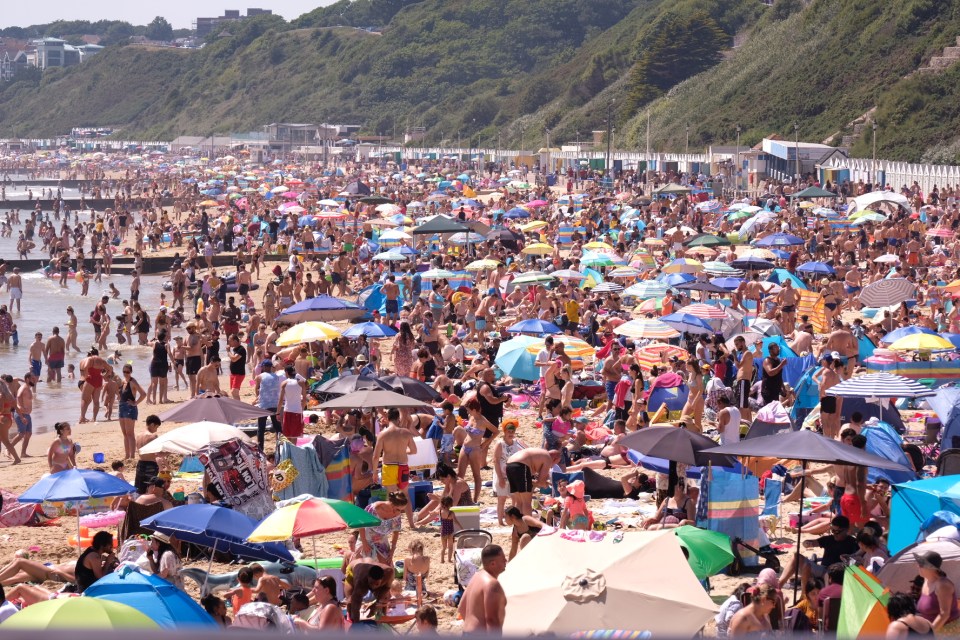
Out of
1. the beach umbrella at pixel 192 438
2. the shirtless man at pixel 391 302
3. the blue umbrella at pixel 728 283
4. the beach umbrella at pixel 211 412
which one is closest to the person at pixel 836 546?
the beach umbrella at pixel 192 438

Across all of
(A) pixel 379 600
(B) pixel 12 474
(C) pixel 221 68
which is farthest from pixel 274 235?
(C) pixel 221 68

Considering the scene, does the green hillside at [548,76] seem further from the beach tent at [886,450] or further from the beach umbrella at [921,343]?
the beach tent at [886,450]

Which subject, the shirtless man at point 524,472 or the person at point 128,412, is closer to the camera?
the shirtless man at point 524,472

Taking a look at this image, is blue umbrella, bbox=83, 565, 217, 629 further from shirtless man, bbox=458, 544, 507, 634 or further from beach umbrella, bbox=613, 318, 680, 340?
beach umbrella, bbox=613, 318, 680, 340

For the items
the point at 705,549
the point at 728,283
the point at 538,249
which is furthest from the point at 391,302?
the point at 705,549

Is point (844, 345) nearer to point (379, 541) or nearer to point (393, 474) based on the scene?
point (393, 474)

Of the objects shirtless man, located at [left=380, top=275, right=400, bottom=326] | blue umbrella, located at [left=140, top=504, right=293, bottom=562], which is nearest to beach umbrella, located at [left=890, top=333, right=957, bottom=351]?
blue umbrella, located at [left=140, top=504, right=293, bottom=562]

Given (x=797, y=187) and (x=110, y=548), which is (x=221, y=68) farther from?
(x=110, y=548)
